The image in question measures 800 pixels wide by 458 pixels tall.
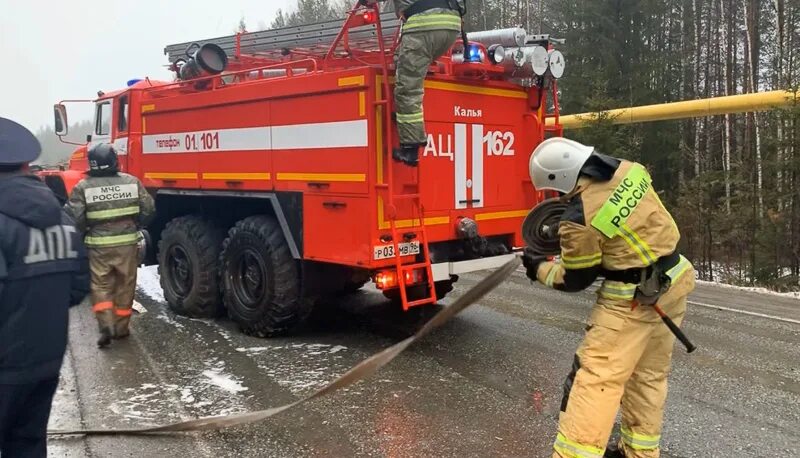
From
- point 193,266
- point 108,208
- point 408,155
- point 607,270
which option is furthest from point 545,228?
point 193,266

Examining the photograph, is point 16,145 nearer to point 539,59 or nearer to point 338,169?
point 338,169

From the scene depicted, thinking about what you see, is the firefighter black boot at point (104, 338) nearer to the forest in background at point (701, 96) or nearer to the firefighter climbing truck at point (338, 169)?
the firefighter climbing truck at point (338, 169)

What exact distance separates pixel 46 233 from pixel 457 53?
4009 millimetres

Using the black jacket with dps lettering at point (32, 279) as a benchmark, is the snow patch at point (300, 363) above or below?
below

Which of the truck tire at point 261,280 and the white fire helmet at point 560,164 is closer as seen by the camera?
the white fire helmet at point 560,164

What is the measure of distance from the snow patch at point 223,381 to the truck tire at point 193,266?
1.82 m

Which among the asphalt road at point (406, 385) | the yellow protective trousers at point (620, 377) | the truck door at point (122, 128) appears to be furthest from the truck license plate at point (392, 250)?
the truck door at point (122, 128)

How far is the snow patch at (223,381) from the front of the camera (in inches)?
191

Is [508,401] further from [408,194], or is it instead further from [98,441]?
[98,441]

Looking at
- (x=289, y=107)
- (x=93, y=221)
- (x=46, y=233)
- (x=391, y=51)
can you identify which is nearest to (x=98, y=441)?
(x=46, y=233)

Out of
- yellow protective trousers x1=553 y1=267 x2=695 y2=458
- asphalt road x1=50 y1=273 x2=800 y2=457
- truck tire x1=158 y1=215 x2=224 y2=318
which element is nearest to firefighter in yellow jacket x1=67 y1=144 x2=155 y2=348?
asphalt road x1=50 y1=273 x2=800 y2=457

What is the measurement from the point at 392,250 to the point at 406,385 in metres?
1.05

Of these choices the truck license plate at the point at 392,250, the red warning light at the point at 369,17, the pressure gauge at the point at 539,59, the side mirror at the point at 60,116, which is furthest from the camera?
the side mirror at the point at 60,116

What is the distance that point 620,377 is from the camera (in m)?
3.19
